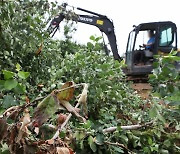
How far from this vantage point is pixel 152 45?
36.9 feet

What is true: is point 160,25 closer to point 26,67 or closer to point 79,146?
point 26,67

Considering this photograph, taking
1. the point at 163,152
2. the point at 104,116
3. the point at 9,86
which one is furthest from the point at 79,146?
the point at 9,86

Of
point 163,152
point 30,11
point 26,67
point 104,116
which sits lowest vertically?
point 163,152

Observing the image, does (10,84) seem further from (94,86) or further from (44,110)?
(94,86)

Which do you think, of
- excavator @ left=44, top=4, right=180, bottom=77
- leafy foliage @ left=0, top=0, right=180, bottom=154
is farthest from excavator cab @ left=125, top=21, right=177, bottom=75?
leafy foliage @ left=0, top=0, right=180, bottom=154

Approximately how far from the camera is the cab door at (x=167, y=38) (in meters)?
11.3

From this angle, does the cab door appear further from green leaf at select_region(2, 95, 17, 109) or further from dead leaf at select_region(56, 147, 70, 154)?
dead leaf at select_region(56, 147, 70, 154)

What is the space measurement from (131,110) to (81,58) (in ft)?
1.98

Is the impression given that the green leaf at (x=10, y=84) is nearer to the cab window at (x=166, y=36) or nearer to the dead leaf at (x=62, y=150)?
the dead leaf at (x=62, y=150)

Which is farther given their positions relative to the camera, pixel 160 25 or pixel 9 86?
pixel 160 25

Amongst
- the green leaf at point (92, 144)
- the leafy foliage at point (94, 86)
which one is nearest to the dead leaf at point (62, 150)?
the leafy foliage at point (94, 86)

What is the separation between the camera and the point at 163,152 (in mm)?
2512

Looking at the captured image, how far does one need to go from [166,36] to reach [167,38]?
0.26 feet

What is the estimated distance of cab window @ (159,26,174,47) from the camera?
11.4 m
